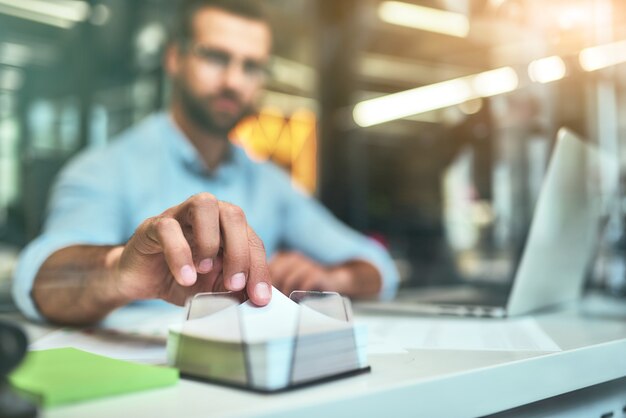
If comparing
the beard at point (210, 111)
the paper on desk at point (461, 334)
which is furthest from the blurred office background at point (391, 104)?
the beard at point (210, 111)

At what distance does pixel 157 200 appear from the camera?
1.93 feet

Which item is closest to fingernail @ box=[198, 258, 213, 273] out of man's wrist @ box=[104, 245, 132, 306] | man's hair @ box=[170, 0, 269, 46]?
man's wrist @ box=[104, 245, 132, 306]

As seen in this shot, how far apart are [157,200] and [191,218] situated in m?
0.16

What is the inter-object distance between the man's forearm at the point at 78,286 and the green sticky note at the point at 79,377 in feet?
0.64

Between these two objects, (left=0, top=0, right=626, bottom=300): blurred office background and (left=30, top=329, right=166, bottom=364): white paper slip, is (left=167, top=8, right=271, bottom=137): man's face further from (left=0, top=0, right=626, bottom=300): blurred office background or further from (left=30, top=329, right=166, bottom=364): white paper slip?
(left=30, top=329, right=166, bottom=364): white paper slip

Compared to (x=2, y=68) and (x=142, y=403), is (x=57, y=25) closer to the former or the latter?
(x=2, y=68)

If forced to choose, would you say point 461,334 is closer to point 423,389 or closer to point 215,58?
point 423,389

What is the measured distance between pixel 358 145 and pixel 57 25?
1273 mm

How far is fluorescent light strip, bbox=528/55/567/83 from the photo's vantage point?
105 cm

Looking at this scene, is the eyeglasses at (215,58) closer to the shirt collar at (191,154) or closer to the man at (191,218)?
the man at (191,218)

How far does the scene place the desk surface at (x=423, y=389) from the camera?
1.04 feet

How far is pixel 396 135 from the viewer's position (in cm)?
227

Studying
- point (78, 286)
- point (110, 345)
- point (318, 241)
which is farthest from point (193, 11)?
point (110, 345)

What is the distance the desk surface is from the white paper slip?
0.07 meters
